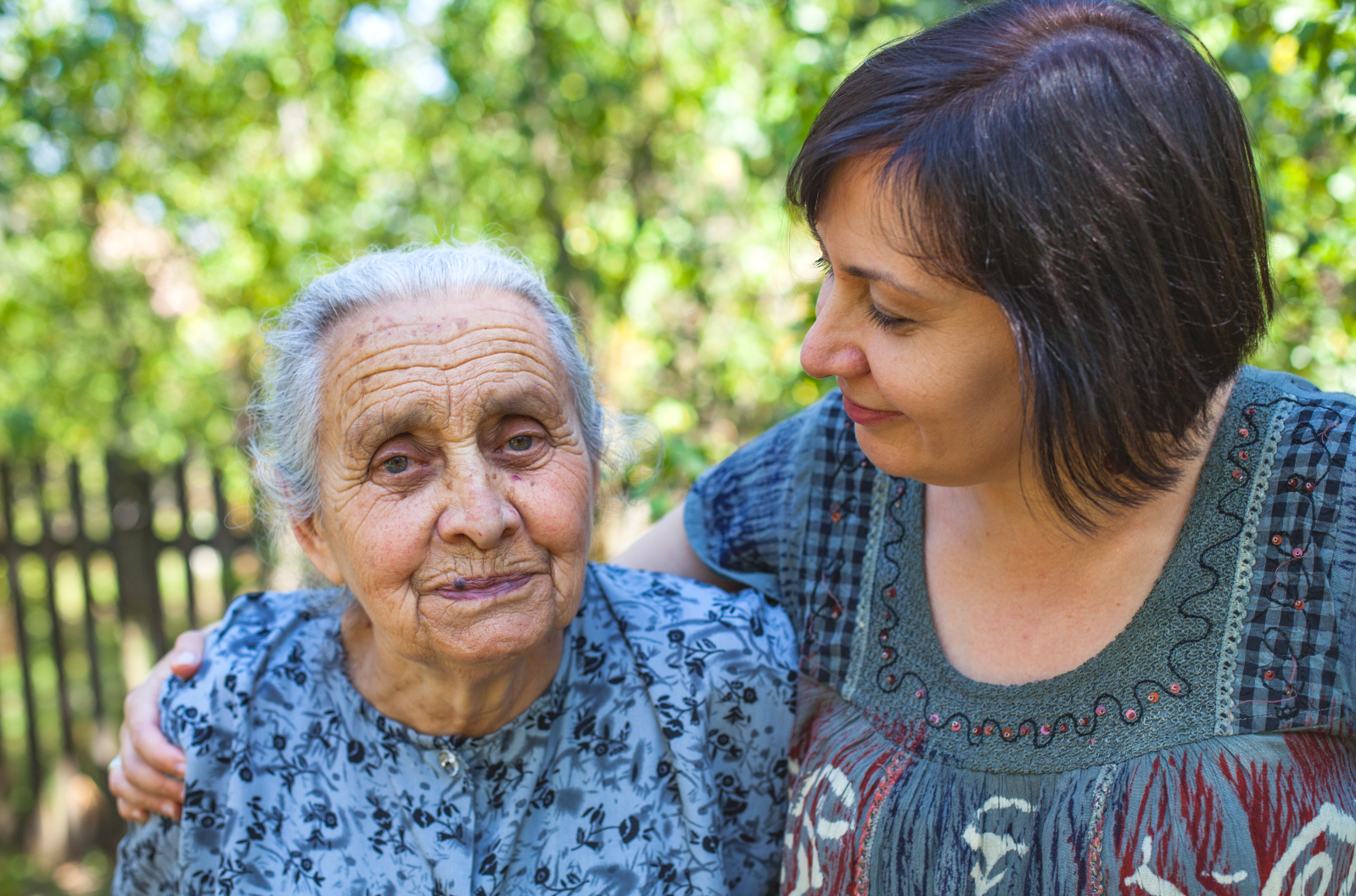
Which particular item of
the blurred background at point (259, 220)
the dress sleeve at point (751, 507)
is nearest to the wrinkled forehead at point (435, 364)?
the dress sleeve at point (751, 507)

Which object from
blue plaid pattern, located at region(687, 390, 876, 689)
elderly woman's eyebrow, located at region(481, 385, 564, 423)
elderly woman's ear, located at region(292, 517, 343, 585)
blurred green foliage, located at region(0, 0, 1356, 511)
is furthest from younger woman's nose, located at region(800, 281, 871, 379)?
blurred green foliage, located at region(0, 0, 1356, 511)

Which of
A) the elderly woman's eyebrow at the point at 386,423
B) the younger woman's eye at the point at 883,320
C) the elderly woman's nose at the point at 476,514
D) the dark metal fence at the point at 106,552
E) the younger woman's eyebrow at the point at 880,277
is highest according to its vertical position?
the younger woman's eyebrow at the point at 880,277

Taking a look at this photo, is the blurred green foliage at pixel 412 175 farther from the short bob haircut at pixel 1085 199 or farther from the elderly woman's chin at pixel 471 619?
the short bob haircut at pixel 1085 199

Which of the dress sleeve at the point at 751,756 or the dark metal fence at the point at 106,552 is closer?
the dress sleeve at the point at 751,756

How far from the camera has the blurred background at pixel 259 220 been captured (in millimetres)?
4648

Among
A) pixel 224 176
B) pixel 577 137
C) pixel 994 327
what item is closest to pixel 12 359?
pixel 224 176

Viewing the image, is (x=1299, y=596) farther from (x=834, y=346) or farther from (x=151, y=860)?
(x=151, y=860)

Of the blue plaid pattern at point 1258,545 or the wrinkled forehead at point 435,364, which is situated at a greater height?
the wrinkled forehead at point 435,364

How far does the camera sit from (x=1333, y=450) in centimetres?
149

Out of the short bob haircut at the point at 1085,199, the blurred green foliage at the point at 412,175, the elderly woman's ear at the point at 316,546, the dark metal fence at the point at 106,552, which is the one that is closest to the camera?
the short bob haircut at the point at 1085,199

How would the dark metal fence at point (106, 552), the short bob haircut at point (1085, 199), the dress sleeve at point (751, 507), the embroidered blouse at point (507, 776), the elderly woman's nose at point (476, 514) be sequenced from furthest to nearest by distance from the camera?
the dark metal fence at point (106, 552) → the dress sleeve at point (751, 507) → the embroidered blouse at point (507, 776) → the elderly woman's nose at point (476, 514) → the short bob haircut at point (1085, 199)

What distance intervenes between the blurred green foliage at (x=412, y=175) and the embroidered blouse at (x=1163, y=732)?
5.48ft

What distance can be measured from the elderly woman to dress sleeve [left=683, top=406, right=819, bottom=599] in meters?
0.08

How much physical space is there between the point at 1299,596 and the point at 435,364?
1.42m
